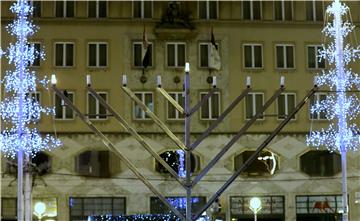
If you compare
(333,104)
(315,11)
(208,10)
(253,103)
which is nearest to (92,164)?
(253,103)

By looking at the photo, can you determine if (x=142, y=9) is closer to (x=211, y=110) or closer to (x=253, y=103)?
(x=211, y=110)

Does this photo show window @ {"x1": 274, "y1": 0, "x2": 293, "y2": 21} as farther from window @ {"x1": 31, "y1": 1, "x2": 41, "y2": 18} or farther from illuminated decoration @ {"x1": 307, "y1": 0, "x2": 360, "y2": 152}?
window @ {"x1": 31, "y1": 1, "x2": 41, "y2": 18}

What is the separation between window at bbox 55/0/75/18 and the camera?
35.2 metres

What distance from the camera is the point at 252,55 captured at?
35.8m

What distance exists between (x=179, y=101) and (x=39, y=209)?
8072mm

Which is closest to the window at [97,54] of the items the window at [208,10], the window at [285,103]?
the window at [208,10]

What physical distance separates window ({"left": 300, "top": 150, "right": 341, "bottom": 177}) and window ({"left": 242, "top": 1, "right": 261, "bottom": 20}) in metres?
7.04

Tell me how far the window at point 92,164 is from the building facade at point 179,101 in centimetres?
5

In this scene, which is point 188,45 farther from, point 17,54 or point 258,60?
point 17,54

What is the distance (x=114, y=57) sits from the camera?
3519 cm

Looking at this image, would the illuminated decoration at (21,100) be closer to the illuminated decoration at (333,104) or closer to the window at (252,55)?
the window at (252,55)

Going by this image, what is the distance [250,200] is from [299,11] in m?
9.35

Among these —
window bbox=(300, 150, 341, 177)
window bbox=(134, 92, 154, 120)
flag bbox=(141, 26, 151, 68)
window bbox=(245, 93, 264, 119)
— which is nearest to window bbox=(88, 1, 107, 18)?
flag bbox=(141, 26, 151, 68)

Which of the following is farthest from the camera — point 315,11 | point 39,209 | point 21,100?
point 315,11
